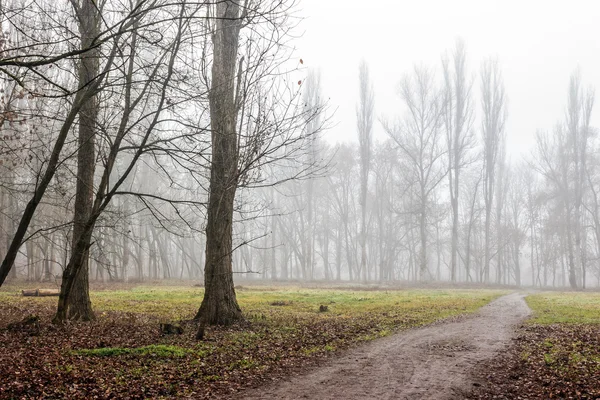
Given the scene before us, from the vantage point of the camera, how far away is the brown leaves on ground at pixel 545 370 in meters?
6.13

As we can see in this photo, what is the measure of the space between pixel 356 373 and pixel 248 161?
4.22 metres

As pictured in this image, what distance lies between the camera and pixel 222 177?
1002cm

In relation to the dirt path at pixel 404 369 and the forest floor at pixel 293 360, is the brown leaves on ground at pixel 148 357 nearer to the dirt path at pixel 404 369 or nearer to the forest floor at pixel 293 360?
the forest floor at pixel 293 360

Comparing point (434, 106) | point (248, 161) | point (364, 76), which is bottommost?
point (248, 161)

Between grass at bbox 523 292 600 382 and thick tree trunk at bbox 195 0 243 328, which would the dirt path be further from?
thick tree trunk at bbox 195 0 243 328

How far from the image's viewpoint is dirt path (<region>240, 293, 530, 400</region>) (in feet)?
20.2

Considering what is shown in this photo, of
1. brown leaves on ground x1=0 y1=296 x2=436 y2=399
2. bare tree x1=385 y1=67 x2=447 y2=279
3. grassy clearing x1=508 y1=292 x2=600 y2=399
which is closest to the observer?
brown leaves on ground x1=0 y1=296 x2=436 y2=399

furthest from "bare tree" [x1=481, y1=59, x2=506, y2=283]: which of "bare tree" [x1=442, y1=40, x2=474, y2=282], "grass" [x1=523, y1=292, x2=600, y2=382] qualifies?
"grass" [x1=523, y1=292, x2=600, y2=382]

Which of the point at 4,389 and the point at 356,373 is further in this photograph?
the point at 356,373

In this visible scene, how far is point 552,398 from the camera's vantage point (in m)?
5.89

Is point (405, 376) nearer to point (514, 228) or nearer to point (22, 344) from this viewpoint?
point (22, 344)

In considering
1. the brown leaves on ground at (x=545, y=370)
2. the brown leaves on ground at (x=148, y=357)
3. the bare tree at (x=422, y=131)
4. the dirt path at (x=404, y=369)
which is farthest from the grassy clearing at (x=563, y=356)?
the bare tree at (x=422, y=131)

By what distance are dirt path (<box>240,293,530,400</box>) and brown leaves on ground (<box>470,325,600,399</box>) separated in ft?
1.08

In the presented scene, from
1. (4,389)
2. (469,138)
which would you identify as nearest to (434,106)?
(469,138)
